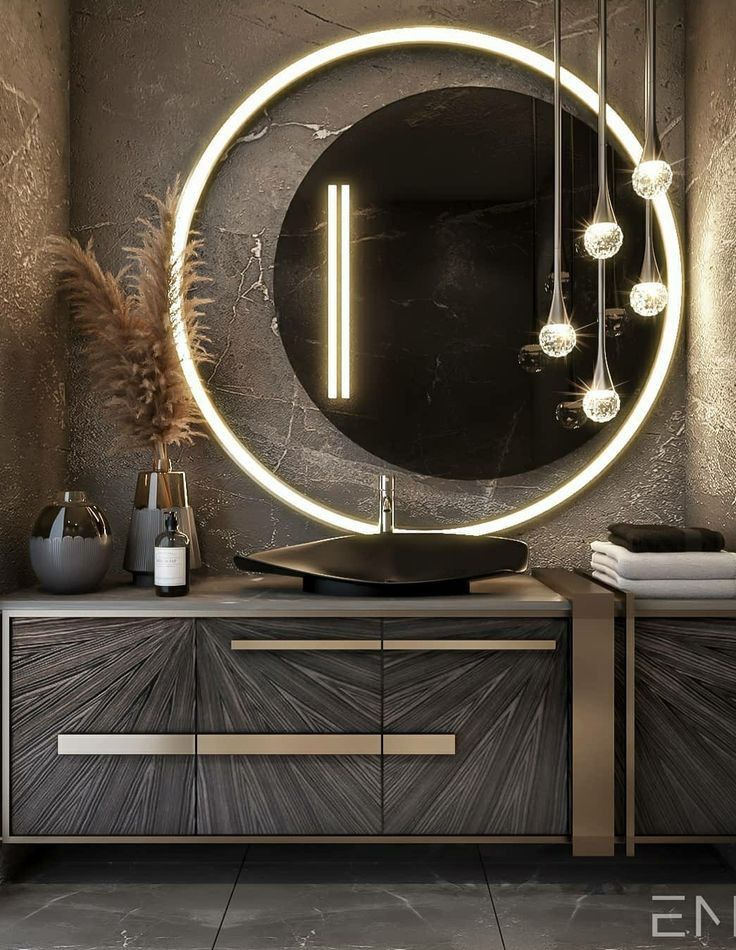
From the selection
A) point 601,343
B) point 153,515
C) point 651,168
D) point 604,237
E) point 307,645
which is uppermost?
point 651,168

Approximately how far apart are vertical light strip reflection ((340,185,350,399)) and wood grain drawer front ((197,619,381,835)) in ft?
2.37

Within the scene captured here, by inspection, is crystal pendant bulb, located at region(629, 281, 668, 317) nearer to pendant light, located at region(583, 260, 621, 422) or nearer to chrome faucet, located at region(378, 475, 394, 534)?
pendant light, located at region(583, 260, 621, 422)

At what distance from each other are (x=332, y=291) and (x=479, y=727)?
115 cm

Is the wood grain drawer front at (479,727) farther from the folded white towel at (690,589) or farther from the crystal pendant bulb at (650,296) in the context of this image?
the crystal pendant bulb at (650,296)

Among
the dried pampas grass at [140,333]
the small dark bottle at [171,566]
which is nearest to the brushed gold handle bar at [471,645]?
the small dark bottle at [171,566]

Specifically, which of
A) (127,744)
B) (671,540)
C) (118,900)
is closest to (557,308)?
(671,540)

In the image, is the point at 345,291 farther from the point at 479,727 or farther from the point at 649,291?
the point at 479,727

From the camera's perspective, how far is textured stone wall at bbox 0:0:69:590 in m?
1.98

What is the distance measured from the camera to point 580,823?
1.82m

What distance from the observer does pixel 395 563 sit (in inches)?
76.4

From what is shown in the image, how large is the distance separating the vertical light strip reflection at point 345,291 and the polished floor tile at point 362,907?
1146 millimetres

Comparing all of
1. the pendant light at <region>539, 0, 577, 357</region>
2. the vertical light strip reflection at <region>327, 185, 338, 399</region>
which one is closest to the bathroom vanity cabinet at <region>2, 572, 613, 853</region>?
the pendant light at <region>539, 0, 577, 357</region>

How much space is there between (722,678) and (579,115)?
4.72ft

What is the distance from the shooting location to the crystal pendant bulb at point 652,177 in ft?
5.34
